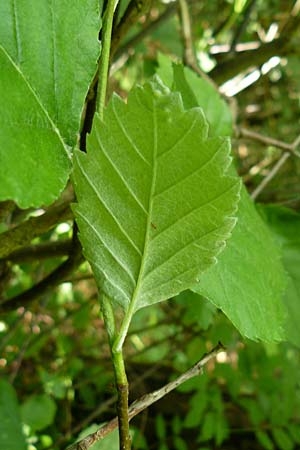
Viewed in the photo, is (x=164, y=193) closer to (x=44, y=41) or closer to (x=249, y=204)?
(x=44, y=41)

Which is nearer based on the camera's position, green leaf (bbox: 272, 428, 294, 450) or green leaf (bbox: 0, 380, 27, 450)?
green leaf (bbox: 0, 380, 27, 450)

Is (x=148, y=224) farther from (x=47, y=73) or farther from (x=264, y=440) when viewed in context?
(x=264, y=440)

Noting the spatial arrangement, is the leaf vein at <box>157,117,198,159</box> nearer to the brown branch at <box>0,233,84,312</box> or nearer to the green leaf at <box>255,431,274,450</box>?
the brown branch at <box>0,233,84,312</box>

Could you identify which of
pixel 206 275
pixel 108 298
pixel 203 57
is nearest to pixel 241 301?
pixel 206 275

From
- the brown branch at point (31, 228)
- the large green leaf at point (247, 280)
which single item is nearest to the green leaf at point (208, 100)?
the large green leaf at point (247, 280)

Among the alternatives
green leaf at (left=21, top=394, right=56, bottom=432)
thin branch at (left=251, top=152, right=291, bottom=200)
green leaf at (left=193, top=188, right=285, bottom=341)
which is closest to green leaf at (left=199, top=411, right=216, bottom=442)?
green leaf at (left=21, top=394, right=56, bottom=432)

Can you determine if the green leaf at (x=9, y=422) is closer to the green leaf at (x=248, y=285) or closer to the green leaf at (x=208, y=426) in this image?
the green leaf at (x=208, y=426)
